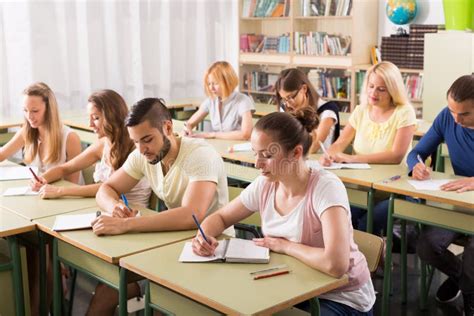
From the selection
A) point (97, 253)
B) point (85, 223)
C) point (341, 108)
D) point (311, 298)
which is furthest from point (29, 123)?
point (341, 108)

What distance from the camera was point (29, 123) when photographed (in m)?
3.94

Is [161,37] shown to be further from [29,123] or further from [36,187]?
[36,187]

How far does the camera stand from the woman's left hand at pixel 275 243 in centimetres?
237

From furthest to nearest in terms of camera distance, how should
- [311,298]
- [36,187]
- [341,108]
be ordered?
[341,108] < [36,187] < [311,298]

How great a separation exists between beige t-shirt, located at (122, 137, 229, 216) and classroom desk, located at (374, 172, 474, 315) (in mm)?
952

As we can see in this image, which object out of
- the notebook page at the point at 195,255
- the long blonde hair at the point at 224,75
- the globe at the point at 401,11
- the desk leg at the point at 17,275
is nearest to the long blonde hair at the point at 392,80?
the long blonde hair at the point at 224,75

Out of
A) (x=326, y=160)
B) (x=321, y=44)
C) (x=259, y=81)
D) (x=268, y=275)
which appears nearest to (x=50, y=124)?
(x=326, y=160)

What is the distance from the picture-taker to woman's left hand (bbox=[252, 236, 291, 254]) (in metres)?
2.37

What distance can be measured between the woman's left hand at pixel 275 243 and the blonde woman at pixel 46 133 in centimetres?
172

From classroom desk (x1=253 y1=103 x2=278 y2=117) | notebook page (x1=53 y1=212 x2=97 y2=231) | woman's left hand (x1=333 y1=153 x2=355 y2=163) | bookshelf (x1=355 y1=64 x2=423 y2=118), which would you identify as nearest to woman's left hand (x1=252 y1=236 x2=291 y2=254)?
notebook page (x1=53 y1=212 x2=97 y2=231)

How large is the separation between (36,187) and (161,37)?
4241mm

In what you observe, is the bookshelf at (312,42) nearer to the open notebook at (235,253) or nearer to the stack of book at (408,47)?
the stack of book at (408,47)

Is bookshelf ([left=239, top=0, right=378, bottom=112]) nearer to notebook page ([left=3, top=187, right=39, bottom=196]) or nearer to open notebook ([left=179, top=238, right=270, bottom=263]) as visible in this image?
notebook page ([left=3, top=187, right=39, bottom=196])

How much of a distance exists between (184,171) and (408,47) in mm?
4288
